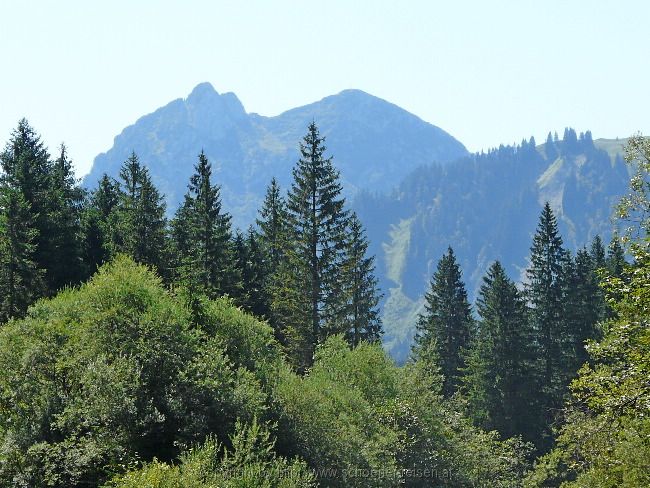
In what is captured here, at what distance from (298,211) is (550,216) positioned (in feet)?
87.3

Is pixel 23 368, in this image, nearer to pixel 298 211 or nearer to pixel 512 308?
pixel 298 211

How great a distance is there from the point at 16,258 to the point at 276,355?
20244 millimetres

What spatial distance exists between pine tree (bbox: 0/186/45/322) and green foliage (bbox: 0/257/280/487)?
16545 mm

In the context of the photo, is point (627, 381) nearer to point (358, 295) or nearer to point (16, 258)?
point (16, 258)

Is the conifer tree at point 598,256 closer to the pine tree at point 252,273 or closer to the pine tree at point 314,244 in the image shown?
the pine tree at point 314,244

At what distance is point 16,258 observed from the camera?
137ft

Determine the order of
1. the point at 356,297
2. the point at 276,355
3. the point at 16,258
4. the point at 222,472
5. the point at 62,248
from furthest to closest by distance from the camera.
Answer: the point at 356,297
the point at 62,248
the point at 16,258
the point at 276,355
the point at 222,472

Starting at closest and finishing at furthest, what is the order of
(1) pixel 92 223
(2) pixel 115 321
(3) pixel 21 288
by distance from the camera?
1. (2) pixel 115 321
2. (3) pixel 21 288
3. (1) pixel 92 223

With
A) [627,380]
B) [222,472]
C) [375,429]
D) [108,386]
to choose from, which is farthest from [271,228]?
[627,380]

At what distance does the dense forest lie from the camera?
19141 millimetres

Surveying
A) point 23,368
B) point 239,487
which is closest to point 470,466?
point 239,487

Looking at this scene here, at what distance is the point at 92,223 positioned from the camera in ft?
180

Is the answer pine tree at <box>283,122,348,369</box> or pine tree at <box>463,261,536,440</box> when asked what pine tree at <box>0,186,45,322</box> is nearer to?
pine tree at <box>283,122,348,369</box>

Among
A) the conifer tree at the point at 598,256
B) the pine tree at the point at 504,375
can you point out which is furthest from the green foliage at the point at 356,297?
the conifer tree at the point at 598,256
